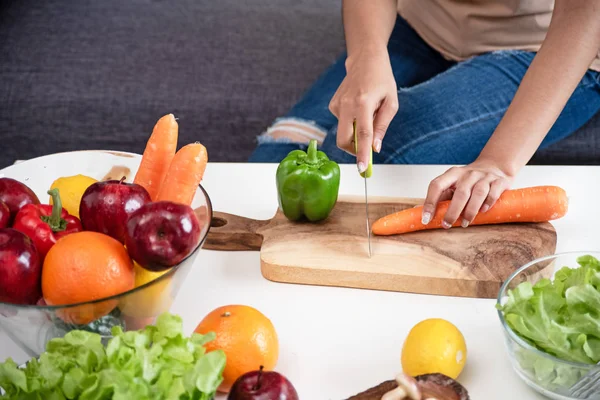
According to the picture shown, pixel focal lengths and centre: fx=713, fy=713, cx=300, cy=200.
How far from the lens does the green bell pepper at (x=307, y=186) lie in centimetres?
123

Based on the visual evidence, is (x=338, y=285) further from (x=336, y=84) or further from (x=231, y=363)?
(x=336, y=84)

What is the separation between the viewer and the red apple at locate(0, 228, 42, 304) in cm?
82

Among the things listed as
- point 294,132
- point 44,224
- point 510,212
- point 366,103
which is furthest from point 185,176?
point 294,132

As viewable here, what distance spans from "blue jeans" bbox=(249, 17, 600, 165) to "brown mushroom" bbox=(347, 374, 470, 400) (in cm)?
84

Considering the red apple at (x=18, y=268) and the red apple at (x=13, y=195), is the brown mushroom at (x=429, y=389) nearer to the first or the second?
the red apple at (x=18, y=268)

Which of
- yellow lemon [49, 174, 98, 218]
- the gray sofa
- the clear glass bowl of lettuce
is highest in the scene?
the clear glass bowl of lettuce

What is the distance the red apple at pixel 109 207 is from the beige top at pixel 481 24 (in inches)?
42.6

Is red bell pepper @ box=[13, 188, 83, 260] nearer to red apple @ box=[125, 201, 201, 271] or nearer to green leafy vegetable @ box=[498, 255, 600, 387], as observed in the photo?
red apple @ box=[125, 201, 201, 271]

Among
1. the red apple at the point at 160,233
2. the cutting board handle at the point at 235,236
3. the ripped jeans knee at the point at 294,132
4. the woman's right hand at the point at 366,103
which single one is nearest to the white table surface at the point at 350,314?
the cutting board handle at the point at 235,236

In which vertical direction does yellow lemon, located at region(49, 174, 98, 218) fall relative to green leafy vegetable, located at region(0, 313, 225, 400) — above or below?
below

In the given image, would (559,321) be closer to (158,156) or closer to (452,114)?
(158,156)

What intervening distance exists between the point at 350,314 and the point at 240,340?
9.4 inches

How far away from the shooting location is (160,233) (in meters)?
0.84

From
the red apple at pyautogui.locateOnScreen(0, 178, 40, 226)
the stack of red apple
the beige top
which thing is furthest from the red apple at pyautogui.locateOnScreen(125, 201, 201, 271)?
the beige top
